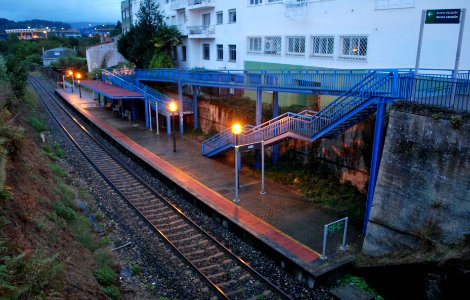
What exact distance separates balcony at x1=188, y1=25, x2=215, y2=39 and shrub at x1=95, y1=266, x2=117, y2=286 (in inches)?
965

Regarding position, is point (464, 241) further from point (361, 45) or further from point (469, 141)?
point (361, 45)

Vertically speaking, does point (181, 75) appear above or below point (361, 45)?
below

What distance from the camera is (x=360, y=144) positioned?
47.2ft

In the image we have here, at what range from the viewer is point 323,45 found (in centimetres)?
2053

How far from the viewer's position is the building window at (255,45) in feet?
83.7

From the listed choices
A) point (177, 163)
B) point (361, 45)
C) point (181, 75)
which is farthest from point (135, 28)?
point (361, 45)

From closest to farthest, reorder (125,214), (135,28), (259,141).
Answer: (125,214) < (259,141) < (135,28)

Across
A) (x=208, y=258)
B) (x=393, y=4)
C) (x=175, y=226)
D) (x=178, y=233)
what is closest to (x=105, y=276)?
(x=208, y=258)

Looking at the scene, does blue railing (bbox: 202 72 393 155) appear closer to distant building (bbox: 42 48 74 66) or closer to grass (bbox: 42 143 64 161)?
grass (bbox: 42 143 64 161)

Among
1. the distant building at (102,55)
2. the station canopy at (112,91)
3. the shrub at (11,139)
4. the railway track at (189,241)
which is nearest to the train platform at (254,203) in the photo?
the railway track at (189,241)

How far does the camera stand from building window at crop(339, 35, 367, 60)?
60.3 ft

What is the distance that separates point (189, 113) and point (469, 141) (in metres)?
18.8

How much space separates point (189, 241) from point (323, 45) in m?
13.6

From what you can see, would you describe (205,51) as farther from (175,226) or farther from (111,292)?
(111,292)
